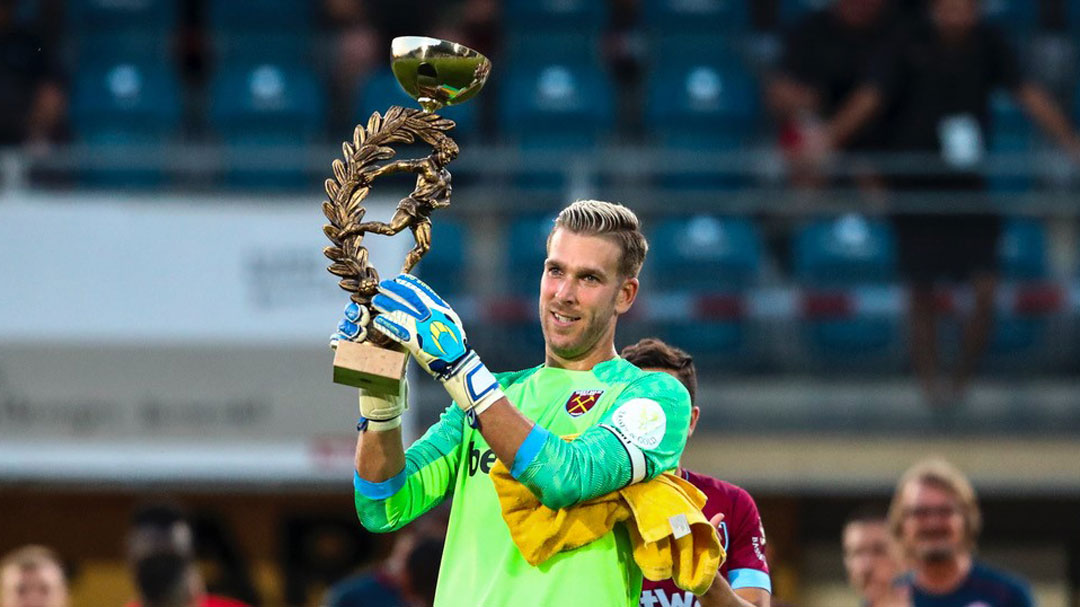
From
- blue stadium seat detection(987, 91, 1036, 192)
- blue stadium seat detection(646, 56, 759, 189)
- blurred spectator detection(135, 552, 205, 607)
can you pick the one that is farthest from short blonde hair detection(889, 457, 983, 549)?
blue stadium seat detection(646, 56, 759, 189)

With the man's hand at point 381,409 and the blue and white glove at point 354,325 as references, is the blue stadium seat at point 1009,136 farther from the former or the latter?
the blue and white glove at point 354,325

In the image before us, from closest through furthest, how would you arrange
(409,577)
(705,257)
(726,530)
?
(726,530) → (409,577) → (705,257)

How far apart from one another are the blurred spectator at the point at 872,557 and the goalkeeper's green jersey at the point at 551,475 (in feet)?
11.4

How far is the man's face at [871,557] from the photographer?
22.7 ft

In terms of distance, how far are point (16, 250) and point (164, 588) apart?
10.1ft

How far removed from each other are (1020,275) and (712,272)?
1.59 m

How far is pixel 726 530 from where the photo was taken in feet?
14.3

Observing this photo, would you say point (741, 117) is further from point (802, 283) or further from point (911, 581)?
point (911, 581)

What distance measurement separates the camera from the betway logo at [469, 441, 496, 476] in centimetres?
355

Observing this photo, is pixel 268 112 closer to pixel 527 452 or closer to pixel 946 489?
pixel 946 489

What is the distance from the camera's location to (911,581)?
21.7ft

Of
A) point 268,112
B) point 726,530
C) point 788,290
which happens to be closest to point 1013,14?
point 788,290

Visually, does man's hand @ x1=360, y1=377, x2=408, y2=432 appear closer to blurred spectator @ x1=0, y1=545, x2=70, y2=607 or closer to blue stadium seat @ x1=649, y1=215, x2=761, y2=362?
blurred spectator @ x1=0, y1=545, x2=70, y2=607

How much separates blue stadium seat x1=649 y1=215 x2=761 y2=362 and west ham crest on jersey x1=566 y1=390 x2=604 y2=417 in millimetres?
5642
